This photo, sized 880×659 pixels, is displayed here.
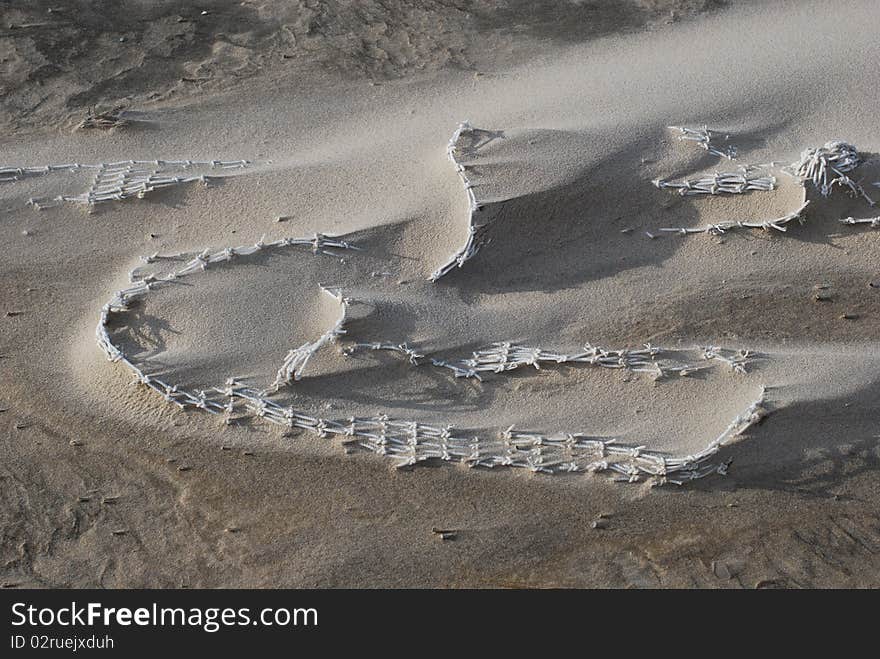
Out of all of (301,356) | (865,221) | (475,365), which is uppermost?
(301,356)

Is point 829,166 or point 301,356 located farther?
point 829,166

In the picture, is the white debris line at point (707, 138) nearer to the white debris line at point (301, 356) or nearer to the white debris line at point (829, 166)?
the white debris line at point (829, 166)

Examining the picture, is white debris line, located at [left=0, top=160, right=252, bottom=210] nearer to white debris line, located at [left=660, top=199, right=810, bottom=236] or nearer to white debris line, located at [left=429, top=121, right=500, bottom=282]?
white debris line, located at [left=429, top=121, right=500, bottom=282]

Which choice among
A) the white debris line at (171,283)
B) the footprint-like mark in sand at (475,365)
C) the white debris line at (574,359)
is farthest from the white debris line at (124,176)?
the white debris line at (574,359)

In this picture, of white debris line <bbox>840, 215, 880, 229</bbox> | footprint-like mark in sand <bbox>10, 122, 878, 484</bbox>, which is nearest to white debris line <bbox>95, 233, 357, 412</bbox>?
footprint-like mark in sand <bbox>10, 122, 878, 484</bbox>

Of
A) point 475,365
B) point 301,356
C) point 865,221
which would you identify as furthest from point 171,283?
point 865,221

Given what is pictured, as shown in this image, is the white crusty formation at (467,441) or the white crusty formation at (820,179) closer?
the white crusty formation at (467,441)

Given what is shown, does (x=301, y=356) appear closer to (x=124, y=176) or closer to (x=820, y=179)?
(x=124, y=176)

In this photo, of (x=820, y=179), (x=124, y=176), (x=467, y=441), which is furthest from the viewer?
(x=124, y=176)
